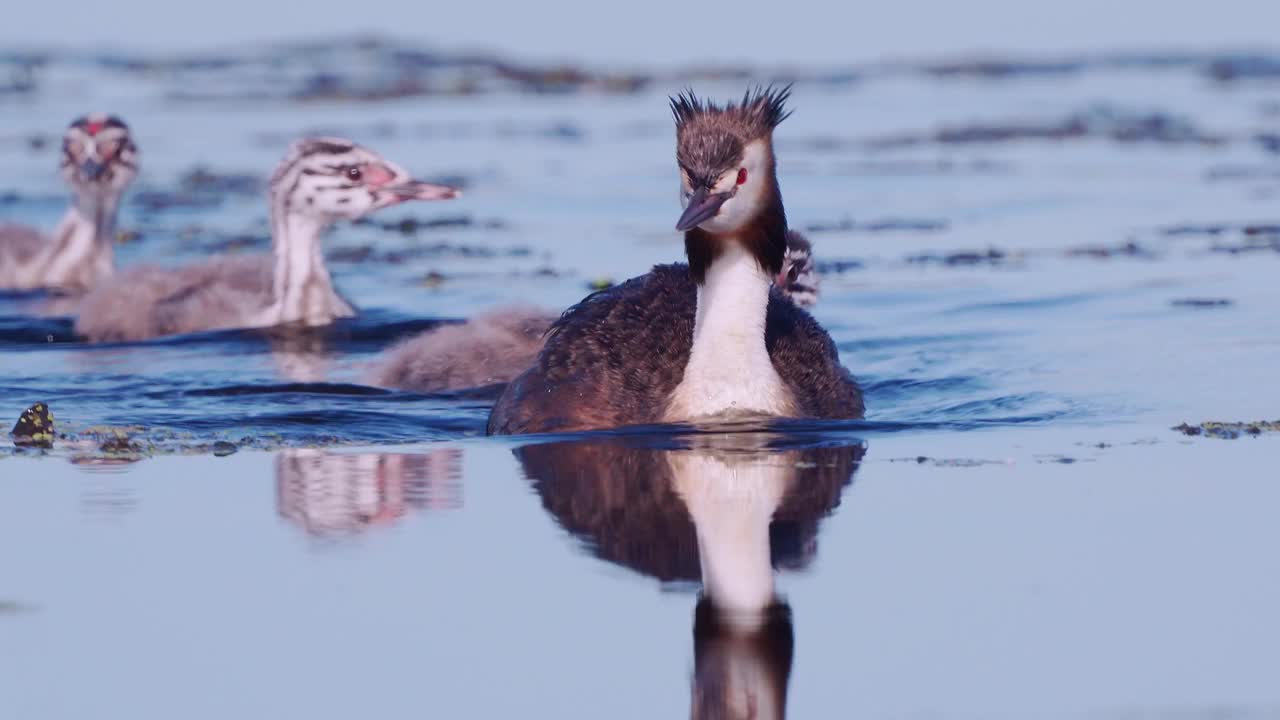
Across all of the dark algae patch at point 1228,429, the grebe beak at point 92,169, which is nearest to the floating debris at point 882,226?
the grebe beak at point 92,169

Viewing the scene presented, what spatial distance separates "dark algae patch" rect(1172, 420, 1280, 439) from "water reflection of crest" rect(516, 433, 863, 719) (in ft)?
5.25

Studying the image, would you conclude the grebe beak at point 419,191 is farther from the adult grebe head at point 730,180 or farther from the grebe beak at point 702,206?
the grebe beak at point 702,206

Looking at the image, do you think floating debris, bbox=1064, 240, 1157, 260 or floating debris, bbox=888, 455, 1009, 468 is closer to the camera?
floating debris, bbox=888, 455, 1009, 468

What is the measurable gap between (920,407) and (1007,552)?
484cm

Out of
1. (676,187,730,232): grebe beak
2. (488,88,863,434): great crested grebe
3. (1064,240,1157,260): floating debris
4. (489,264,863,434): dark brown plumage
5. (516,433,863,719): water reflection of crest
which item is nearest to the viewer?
(516,433,863,719): water reflection of crest

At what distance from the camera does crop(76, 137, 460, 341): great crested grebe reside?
15.6 m

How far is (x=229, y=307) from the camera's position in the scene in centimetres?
1573

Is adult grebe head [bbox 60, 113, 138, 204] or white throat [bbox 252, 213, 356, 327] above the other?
adult grebe head [bbox 60, 113, 138, 204]

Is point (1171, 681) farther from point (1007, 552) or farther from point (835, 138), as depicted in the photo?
point (835, 138)

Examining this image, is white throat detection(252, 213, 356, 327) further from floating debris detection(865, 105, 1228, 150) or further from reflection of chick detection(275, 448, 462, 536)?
floating debris detection(865, 105, 1228, 150)

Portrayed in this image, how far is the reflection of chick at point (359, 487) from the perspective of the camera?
28.8ft

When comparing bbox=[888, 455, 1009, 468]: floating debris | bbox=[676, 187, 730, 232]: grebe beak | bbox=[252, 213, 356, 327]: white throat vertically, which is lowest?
bbox=[888, 455, 1009, 468]: floating debris

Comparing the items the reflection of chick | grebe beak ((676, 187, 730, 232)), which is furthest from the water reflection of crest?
grebe beak ((676, 187, 730, 232))

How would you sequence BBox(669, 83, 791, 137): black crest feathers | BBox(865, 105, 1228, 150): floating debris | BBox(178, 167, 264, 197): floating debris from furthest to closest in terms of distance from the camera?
BBox(865, 105, 1228, 150): floating debris
BBox(178, 167, 264, 197): floating debris
BBox(669, 83, 791, 137): black crest feathers
